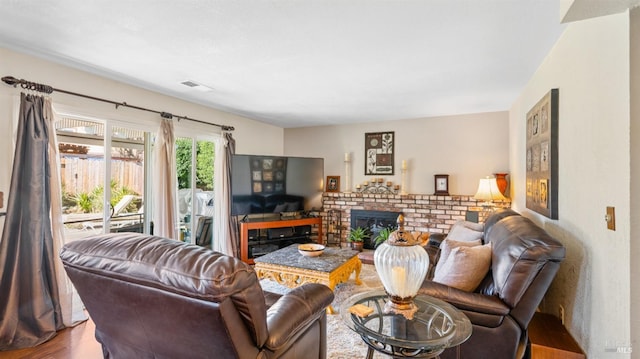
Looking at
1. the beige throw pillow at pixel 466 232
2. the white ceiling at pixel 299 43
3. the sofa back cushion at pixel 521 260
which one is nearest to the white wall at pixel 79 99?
the white ceiling at pixel 299 43

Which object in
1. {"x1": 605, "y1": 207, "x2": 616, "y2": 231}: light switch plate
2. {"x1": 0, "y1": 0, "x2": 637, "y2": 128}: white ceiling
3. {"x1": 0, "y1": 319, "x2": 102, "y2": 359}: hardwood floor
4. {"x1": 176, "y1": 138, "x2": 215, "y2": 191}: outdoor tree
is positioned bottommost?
{"x1": 0, "y1": 319, "x2": 102, "y2": 359}: hardwood floor

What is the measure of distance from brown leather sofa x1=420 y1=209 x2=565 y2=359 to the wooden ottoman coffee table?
125 cm

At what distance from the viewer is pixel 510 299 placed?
1.67 meters

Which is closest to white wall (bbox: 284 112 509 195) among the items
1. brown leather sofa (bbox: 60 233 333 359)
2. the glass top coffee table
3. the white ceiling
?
the white ceiling

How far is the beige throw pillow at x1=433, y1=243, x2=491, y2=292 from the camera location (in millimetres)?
1979

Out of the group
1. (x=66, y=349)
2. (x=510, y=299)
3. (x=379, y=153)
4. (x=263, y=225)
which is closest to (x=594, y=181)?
(x=510, y=299)

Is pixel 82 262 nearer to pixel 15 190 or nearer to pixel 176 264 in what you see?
pixel 176 264

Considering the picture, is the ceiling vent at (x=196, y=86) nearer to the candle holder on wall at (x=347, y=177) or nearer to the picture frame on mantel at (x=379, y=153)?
the candle holder on wall at (x=347, y=177)

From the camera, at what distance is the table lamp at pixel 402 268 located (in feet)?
4.92

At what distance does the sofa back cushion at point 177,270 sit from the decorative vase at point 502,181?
13.8ft

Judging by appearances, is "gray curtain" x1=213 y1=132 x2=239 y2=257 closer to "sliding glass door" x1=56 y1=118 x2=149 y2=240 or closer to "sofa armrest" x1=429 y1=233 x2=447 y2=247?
"sliding glass door" x1=56 y1=118 x2=149 y2=240

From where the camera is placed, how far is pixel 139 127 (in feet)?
11.6

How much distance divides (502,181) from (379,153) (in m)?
1.94

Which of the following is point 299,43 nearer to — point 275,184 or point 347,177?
point 275,184
